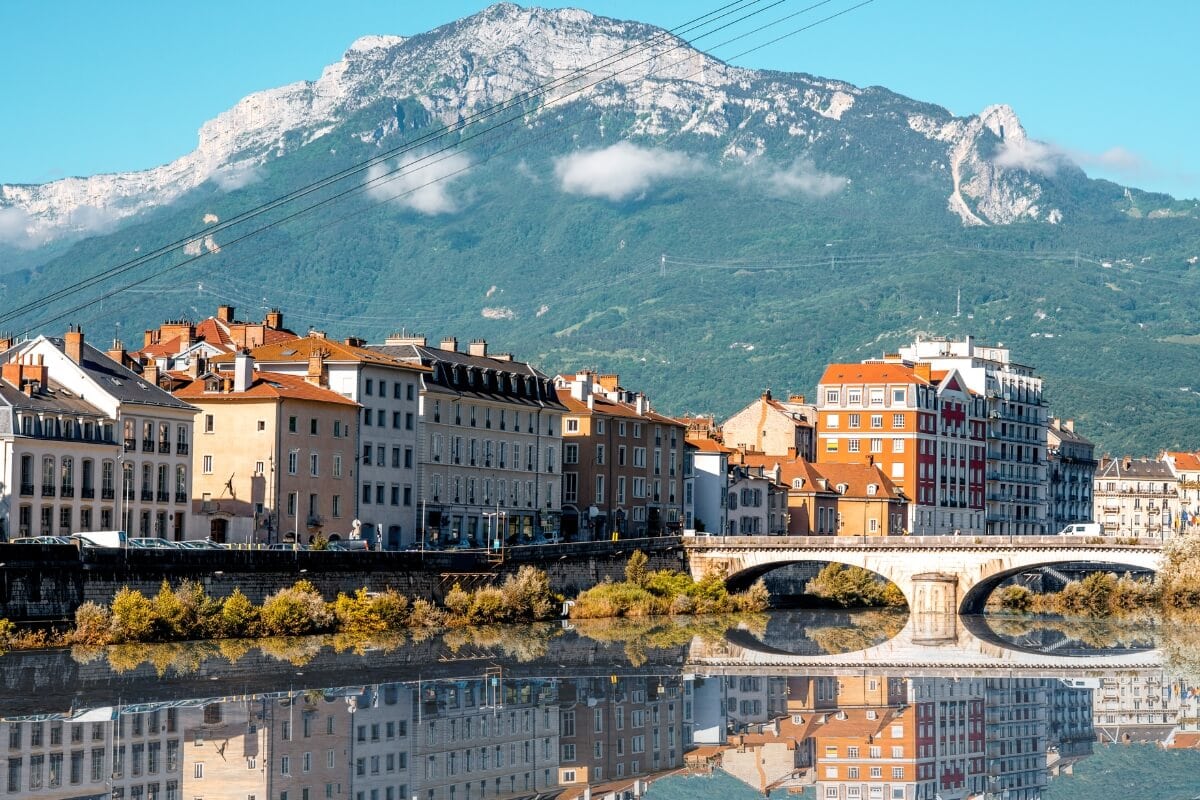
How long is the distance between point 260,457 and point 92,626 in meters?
21.0

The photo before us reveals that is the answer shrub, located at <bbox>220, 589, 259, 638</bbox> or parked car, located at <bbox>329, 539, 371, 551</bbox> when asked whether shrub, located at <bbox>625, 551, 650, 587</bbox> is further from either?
shrub, located at <bbox>220, 589, 259, 638</bbox>

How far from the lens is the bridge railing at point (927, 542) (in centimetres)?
9800

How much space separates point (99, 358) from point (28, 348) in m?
2.66

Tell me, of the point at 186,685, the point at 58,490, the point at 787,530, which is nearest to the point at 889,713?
the point at 186,685

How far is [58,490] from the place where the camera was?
240 ft

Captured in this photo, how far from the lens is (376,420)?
92062 mm

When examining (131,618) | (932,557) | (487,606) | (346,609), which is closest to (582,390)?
(932,557)

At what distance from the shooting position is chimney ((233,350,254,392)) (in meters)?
85.9

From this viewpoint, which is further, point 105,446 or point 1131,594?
point 1131,594

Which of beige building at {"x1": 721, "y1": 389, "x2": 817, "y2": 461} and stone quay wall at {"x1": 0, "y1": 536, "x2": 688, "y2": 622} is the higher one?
beige building at {"x1": 721, "y1": 389, "x2": 817, "y2": 461}

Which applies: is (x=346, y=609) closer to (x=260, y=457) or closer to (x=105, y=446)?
(x=105, y=446)

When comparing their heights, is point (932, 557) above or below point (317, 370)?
below

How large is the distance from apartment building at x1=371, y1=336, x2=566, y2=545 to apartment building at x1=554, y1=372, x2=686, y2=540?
58.5 inches

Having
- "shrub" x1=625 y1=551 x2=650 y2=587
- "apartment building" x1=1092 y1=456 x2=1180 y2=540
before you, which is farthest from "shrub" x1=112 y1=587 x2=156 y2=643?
"apartment building" x1=1092 y1=456 x2=1180 y2=540
